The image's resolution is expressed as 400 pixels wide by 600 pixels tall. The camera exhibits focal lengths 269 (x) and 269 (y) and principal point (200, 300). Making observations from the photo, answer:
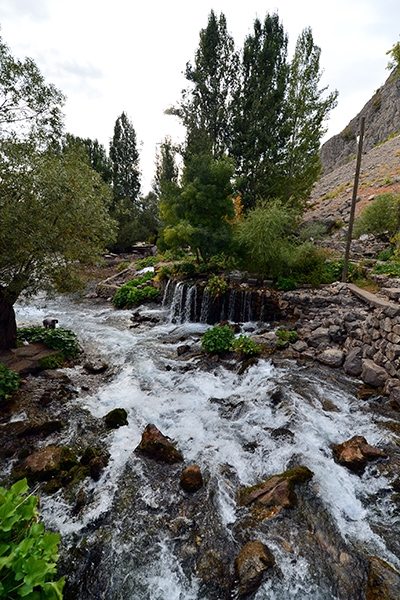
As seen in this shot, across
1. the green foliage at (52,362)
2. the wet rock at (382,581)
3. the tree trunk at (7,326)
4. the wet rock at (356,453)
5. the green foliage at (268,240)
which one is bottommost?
the wet rock at (382,581)

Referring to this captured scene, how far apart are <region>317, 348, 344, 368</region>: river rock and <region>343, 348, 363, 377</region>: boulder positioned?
0.15 meters

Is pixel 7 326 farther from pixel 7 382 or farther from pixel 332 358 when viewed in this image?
pixel 332 358

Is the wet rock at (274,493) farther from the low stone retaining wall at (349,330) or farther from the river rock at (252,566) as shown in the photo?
the low stone retaining wall at (349,330)

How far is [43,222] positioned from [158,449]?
17.1 ft

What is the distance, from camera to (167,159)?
77.3ft

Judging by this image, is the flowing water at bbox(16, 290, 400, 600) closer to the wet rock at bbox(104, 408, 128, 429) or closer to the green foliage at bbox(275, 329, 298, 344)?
the wet rock at bbox(104, 408, 128, 429)

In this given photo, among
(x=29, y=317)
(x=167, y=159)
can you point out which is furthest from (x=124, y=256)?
(x=29, y=317)

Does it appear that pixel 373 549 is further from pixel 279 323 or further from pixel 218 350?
pixel 279 323

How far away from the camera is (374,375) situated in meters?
6.23

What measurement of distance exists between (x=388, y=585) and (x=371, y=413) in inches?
125

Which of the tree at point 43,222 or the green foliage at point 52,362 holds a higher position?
the tree at point 43,222

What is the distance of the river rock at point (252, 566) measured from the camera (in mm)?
2764

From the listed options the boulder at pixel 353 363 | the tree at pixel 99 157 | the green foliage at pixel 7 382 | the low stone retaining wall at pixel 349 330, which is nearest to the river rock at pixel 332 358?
the low stone retaining wall at pixel 349 330

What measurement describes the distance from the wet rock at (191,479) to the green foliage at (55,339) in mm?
5645
